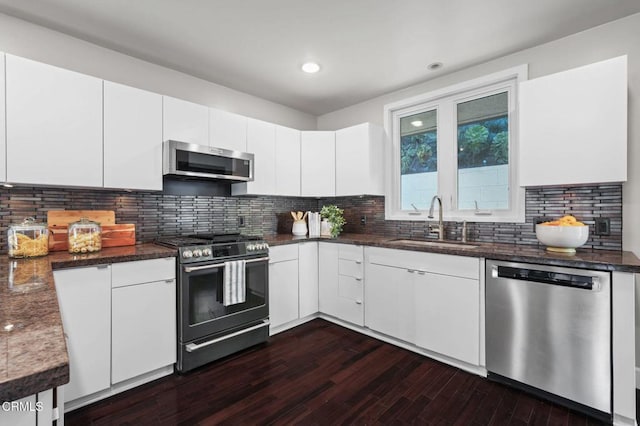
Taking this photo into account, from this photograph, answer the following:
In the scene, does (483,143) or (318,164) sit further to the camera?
(318,164)

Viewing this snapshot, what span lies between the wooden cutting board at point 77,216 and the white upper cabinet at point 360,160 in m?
2.25

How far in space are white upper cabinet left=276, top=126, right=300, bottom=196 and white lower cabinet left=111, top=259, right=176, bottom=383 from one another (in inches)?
62.6

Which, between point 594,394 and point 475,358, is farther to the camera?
point 475,358

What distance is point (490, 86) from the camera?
2812 millimetres

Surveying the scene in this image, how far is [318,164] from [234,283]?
177cm

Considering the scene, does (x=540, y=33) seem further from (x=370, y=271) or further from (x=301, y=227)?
(x=301, y=227)

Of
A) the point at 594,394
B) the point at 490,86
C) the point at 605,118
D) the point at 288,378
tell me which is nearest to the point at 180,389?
the point at 288,378

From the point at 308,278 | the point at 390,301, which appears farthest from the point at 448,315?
the point at 308,278

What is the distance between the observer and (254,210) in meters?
3.56

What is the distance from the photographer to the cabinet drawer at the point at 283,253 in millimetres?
2939

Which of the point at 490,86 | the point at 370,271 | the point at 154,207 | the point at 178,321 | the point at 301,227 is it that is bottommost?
the point at 178,321

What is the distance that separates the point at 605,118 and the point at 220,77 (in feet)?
10.4

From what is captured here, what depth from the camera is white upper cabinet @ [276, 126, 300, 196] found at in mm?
3416

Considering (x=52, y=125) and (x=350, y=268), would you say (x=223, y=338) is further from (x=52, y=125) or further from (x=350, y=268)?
(x=52, y=125)
